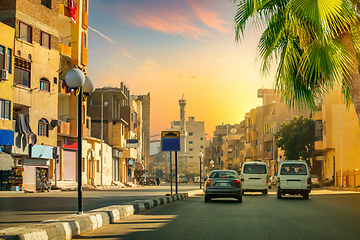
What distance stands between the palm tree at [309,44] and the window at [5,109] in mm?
24789

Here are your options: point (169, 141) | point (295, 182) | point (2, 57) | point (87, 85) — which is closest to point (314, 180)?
point (295, 182)

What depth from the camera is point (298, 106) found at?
43.4 feet

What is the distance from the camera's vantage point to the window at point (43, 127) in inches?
1570

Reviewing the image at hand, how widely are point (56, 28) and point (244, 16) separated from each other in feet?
106

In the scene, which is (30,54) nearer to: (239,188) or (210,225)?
(239,188)

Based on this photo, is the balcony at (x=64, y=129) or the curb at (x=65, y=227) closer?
the curb at (x=65, y=227)

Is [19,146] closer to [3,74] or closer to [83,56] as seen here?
[3,74]

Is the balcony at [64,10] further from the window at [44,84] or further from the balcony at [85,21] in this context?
the window at [44,84]

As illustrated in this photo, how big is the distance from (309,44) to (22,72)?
29.7 metres

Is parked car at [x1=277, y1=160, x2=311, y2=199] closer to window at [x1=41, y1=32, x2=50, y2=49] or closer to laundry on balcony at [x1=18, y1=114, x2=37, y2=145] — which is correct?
laundry on balcony at [x1=18, y1=114, x2=37, y2=145]

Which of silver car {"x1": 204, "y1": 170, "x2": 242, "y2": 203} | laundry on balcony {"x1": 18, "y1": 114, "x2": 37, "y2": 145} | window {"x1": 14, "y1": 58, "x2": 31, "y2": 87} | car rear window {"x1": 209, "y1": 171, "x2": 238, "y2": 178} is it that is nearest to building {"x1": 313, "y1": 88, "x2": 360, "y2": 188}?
laundry on balcony {"x1": 18, "y1": 114, "x2": 37, "y2": 145}

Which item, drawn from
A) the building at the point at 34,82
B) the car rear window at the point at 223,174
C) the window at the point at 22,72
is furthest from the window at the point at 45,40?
the car rear window at the point at 223,174

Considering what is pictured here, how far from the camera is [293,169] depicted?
25297 mm

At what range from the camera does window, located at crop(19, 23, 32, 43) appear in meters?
37.5
